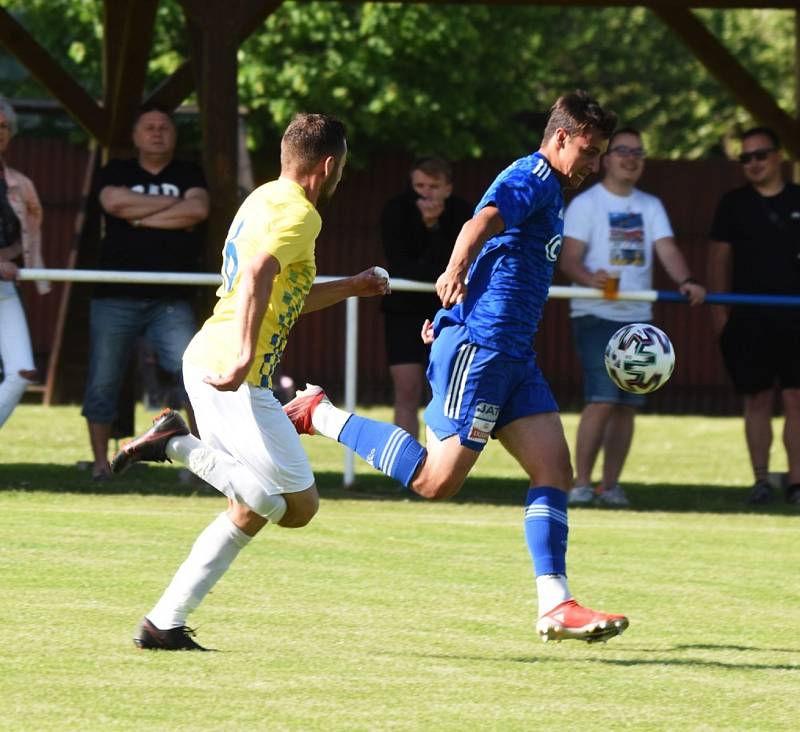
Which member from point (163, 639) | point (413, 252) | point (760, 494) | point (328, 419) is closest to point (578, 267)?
point (413, 252)

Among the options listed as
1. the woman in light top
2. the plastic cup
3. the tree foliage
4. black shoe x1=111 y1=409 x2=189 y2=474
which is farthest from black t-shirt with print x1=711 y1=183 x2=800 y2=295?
the tree foliage

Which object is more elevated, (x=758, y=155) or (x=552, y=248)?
(x=758, y=155)

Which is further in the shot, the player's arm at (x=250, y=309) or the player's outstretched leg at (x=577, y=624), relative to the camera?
the player's outstretched leg at (x=577, y=624)

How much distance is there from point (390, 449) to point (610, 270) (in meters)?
4.50

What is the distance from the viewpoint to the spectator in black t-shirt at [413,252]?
36.2 ft

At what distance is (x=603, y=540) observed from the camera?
9.36m

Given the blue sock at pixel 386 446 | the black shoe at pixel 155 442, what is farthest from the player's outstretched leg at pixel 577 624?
the black shoe at pixel 155 442

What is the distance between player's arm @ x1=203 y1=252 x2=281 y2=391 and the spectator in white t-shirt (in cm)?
556

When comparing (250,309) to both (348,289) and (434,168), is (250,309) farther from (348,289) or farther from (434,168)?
Answer: (434,168)

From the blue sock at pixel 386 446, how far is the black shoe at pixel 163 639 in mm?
1172

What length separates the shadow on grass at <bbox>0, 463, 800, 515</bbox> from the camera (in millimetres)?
10945

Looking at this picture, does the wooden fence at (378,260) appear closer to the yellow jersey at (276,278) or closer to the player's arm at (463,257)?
the player's arm at (463,257)

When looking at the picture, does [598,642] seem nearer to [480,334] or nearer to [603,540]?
[480,334]

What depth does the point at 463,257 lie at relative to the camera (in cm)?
628
